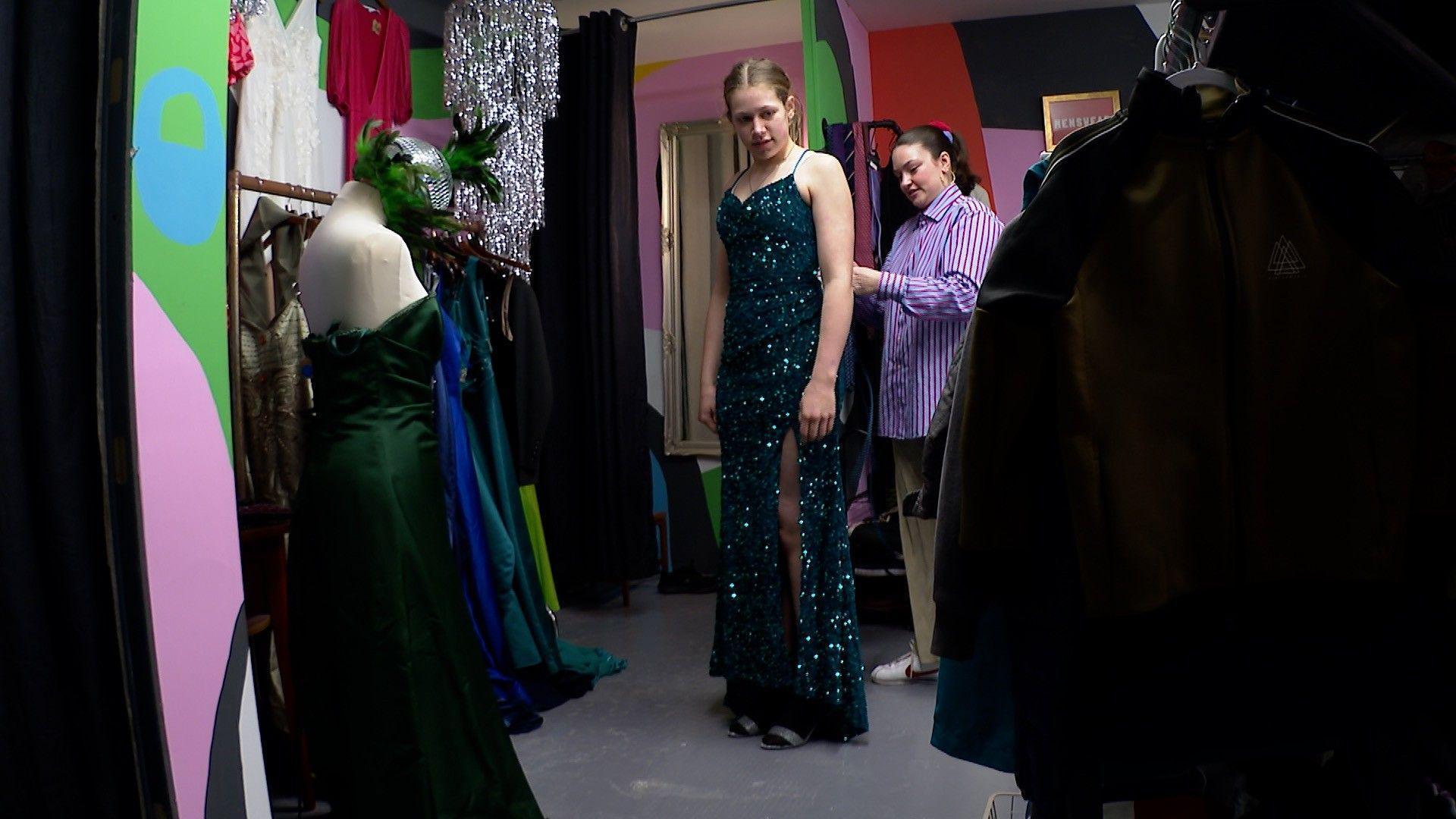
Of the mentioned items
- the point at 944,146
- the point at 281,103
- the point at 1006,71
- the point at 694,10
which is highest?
the point at 694,10

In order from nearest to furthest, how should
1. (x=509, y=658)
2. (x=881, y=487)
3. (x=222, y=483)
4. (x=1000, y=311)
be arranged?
(x=1000, y=311), (x=222, y=483), (x=509, y=658), (x=881, y=487)

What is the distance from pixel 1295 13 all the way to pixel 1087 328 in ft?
2.29

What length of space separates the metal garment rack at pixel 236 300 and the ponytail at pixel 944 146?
1.84m

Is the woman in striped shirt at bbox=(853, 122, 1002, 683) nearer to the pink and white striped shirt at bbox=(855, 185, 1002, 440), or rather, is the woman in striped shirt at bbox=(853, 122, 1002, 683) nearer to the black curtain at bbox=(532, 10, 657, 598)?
the pink and white striped shirt at bbox=(855, 185, 1002, 440)

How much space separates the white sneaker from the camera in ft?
10.7

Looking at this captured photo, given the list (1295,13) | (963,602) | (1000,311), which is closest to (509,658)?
(963,602)

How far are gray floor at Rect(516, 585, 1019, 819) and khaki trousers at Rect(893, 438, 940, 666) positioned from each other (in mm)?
211

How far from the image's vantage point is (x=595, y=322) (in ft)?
14.5

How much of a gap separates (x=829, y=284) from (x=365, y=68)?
2165 mm

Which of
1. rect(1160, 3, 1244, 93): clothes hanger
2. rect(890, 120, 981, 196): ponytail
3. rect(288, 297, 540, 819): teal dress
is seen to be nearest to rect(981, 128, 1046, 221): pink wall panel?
rect(890, 120, 981, 196): ponytail

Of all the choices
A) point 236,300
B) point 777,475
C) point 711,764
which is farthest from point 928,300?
point 236,300

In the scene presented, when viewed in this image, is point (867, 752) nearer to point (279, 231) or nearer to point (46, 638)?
point (46, 638)

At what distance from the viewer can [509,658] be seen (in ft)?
10.3

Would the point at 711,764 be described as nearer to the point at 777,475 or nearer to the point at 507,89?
the point at 777,475
